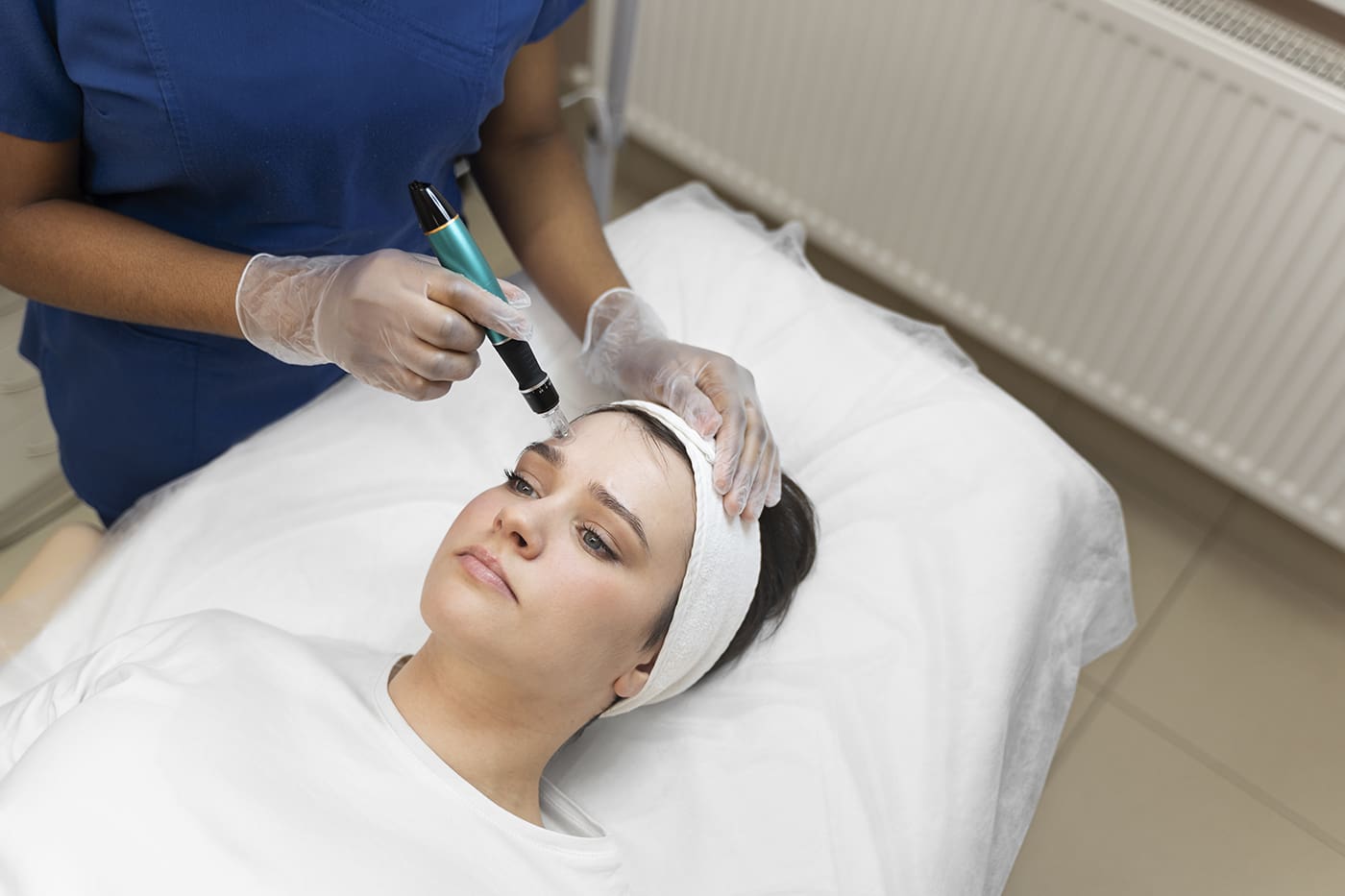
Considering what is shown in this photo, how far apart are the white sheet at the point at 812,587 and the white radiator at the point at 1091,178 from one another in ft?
1.91

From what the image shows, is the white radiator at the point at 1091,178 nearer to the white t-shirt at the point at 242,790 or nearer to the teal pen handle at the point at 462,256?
the teal pen handle at the point at 462,256

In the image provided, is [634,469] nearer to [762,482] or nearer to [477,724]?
[762,482]

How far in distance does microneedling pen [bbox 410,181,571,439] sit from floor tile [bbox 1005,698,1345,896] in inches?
48.7

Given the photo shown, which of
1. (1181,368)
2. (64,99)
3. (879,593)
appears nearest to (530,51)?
(64,99)

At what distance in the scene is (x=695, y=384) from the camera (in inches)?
50.4

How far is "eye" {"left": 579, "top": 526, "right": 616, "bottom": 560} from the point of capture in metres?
1.09

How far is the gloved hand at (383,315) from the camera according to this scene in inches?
37.3

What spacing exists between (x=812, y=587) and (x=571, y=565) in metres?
0.38

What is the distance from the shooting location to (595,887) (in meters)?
1.09

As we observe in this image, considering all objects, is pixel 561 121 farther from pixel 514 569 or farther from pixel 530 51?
pixel 514 569

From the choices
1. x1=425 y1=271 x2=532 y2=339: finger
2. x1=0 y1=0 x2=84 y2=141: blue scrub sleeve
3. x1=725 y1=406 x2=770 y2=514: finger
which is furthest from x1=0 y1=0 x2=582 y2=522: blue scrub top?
x1=725 y1=406 x2=770 y2=514: finger

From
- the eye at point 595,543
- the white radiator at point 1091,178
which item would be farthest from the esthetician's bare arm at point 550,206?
the white radiator at point 1091,178

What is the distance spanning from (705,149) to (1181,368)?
3.47ft

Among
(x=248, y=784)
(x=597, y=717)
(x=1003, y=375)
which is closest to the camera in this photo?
(x=248, y=784)
